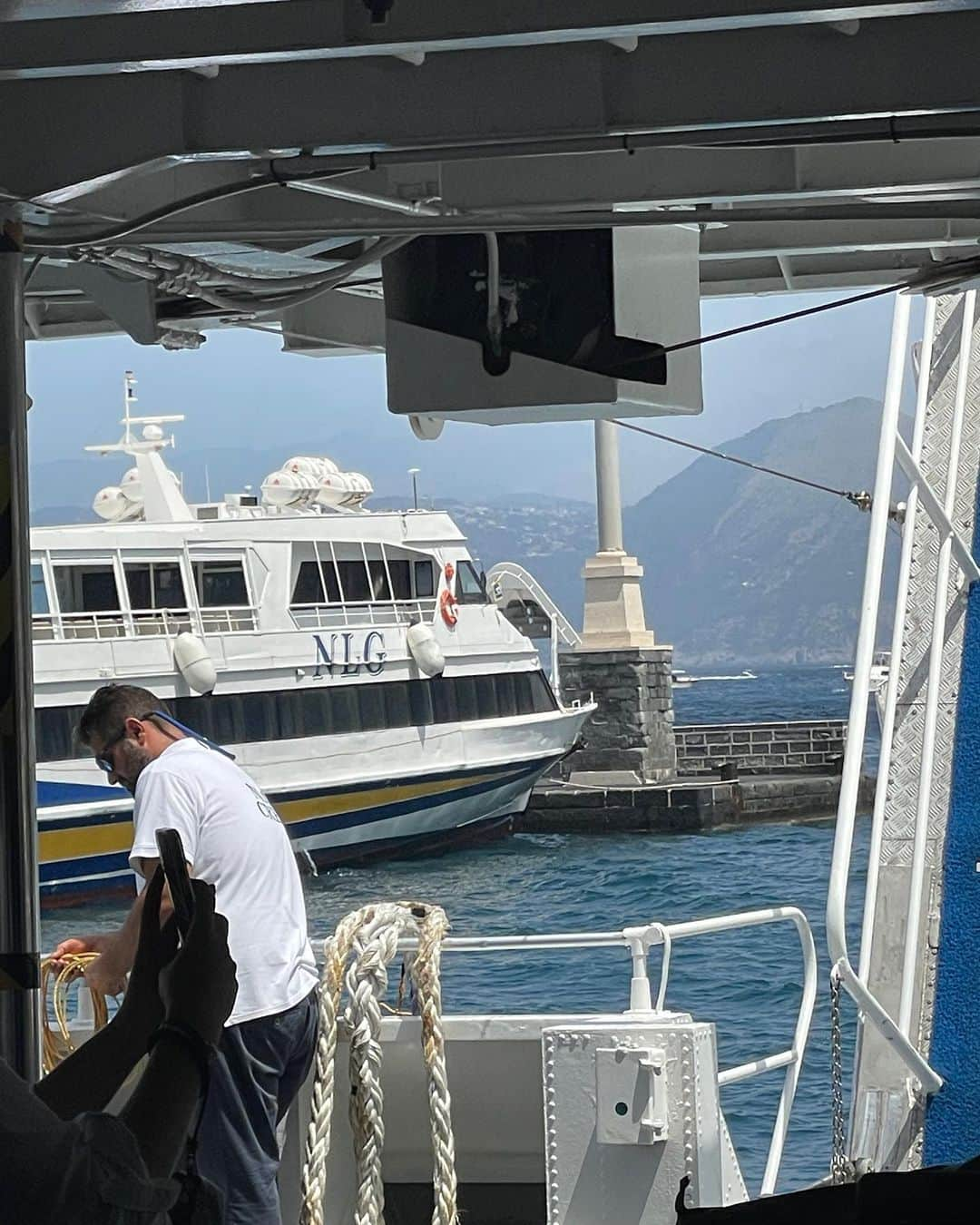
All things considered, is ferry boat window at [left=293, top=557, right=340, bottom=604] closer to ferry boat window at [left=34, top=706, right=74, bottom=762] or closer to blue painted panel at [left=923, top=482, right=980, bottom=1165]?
ferry boat window at [left=34, top=706, right=74, bottom=762]

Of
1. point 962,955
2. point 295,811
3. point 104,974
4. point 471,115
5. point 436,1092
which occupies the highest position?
point 471,115

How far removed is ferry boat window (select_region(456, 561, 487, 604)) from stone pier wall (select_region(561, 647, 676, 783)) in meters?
14.7

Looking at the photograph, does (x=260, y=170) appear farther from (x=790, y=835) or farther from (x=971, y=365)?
(x=790, y=835)

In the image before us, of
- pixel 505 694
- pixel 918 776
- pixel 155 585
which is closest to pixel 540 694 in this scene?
pixel 505 694

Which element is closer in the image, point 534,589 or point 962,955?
point 962,955

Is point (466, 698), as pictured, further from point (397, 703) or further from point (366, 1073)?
point (366, 1073)

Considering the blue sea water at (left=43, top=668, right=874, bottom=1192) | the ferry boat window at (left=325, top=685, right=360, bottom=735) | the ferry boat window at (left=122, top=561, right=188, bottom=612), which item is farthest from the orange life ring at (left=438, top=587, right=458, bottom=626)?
the blue sea water at (left=43, top=668, right=874, bottom=1192)

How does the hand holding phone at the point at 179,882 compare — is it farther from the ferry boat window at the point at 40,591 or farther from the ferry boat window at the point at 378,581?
the ferry boat window at the point at 378,581

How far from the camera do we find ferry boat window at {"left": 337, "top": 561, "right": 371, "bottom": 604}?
111ft

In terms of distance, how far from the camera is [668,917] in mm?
35906

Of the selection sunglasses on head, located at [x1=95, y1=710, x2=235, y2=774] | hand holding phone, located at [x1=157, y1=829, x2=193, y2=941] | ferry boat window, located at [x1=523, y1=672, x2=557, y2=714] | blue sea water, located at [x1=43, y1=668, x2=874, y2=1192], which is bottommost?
blue sea water, located at [x1=43, y1=668, x2=874, y2=1192]

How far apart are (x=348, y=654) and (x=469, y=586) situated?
Answer: 3.73 m

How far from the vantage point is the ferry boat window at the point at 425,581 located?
35062 millimetres

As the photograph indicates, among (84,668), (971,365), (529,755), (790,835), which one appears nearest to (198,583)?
(84,668)
